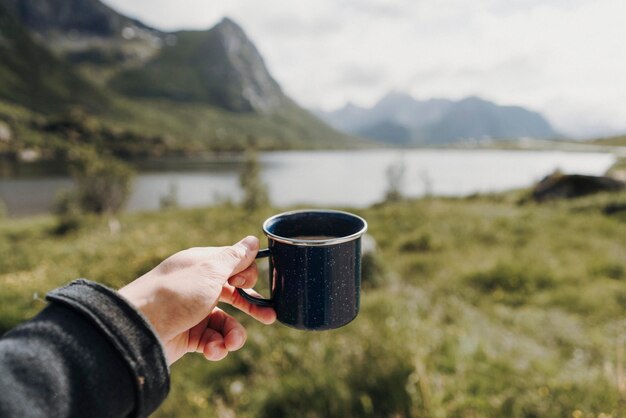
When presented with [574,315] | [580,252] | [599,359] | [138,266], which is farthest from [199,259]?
[580,252]

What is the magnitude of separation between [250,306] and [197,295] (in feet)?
1.34

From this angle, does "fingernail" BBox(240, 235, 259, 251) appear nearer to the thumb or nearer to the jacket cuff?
the thumb

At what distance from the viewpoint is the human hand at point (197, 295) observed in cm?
122

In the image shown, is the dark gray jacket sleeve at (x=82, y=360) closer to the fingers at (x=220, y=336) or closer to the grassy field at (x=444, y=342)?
the fingers at (x=220, y=336)

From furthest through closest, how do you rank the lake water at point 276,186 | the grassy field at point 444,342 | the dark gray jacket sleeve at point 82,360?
the lake water at point 276,186
the grassy field at point 444,342
the dark gray jacket sleeve at point 82,360

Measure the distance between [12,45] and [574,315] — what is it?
234m

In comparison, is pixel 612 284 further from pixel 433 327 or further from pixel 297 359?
pixel 297 359

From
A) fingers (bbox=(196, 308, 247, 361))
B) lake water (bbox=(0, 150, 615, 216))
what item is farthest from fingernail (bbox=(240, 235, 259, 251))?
lake water (bbox=(0, 150, 615, 216))

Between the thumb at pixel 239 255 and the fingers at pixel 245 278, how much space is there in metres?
0.04

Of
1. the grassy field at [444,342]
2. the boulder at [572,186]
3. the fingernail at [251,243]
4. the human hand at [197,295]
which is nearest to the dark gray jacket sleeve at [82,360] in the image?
the human hand at [197,295]

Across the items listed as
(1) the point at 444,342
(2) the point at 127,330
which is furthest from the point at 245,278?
(1) the point at 444,342

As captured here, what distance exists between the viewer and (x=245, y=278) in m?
1.53

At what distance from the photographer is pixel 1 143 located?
9688cm

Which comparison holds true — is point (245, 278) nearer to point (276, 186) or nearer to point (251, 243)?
point (251, 243)
